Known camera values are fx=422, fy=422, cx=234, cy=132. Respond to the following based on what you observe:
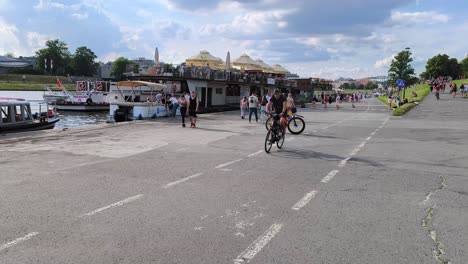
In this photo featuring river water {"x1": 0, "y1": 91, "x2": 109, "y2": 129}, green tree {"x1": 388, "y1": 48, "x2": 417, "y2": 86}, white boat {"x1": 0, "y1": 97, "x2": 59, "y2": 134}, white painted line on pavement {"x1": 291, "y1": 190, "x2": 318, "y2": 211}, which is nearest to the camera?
white painted line on pavement {"x1": 291, "y1": 190, "x2": 318, "y2": 211}

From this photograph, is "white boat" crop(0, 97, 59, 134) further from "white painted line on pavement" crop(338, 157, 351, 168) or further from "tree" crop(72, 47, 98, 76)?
"tree" crop(72, 47, 98, 76)

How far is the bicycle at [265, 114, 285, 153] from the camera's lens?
11812 millimetres

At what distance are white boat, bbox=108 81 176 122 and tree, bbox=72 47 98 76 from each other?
119774 millimetres

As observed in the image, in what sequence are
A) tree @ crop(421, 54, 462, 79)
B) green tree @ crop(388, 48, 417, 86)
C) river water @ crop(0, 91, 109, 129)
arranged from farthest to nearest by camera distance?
tree @ crop(421, 54, 462, 79), green tree @ crop(388, 48, 417, 86), river water @ crop(0, 91, 109, 129)

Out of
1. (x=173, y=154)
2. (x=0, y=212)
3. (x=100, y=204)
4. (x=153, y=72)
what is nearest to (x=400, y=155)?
(x=173, y=154)

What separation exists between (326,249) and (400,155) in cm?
790

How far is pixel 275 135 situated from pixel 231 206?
6128 millimetres

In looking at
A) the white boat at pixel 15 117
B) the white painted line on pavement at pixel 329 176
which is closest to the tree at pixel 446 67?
the white boat at pixel 15 117

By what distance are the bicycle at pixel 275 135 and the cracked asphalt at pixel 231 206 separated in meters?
0.35

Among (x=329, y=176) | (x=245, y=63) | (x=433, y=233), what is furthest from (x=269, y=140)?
(x=245, y=63)

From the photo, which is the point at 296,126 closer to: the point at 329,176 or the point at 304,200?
the point at 329,176

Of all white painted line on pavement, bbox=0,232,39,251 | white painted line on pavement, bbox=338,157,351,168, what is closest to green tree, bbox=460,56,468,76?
white painted line on pavement, bbox=338,157,351,168

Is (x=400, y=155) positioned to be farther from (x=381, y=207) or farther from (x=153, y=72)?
(x=153, y=72)

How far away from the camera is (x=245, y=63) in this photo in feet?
179
